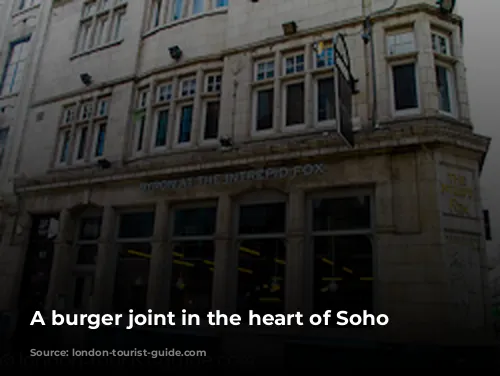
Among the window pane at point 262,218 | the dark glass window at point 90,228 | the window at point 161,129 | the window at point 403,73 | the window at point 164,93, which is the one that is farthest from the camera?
the window at point 164,93

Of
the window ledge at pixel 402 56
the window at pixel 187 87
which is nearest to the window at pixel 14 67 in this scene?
the window at pixel 187 87

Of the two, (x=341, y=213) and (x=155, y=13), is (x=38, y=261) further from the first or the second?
(x=341, y=213)

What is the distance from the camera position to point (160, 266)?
33.0 ft

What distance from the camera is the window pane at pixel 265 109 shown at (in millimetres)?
10234

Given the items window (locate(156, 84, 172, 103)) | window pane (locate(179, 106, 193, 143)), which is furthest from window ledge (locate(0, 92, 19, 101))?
window pane (locate(179, 106, 193, 143))

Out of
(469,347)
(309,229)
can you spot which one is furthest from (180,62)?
(469,347)

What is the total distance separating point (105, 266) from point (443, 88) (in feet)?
31.0

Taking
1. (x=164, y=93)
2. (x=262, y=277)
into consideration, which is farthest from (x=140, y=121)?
(x=262, y=277)

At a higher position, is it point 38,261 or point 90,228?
point 90,228

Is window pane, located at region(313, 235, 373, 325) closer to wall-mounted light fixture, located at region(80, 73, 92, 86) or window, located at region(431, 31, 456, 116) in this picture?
window, located at region(431, 31, 456, 116)

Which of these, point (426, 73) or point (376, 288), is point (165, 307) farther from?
point (426, 73)

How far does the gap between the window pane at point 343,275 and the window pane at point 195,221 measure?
9.14 feet

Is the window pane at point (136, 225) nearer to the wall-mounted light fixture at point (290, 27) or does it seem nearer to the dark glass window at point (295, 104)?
the dark glass window at point (295, 104)

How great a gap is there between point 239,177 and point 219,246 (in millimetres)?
1686
